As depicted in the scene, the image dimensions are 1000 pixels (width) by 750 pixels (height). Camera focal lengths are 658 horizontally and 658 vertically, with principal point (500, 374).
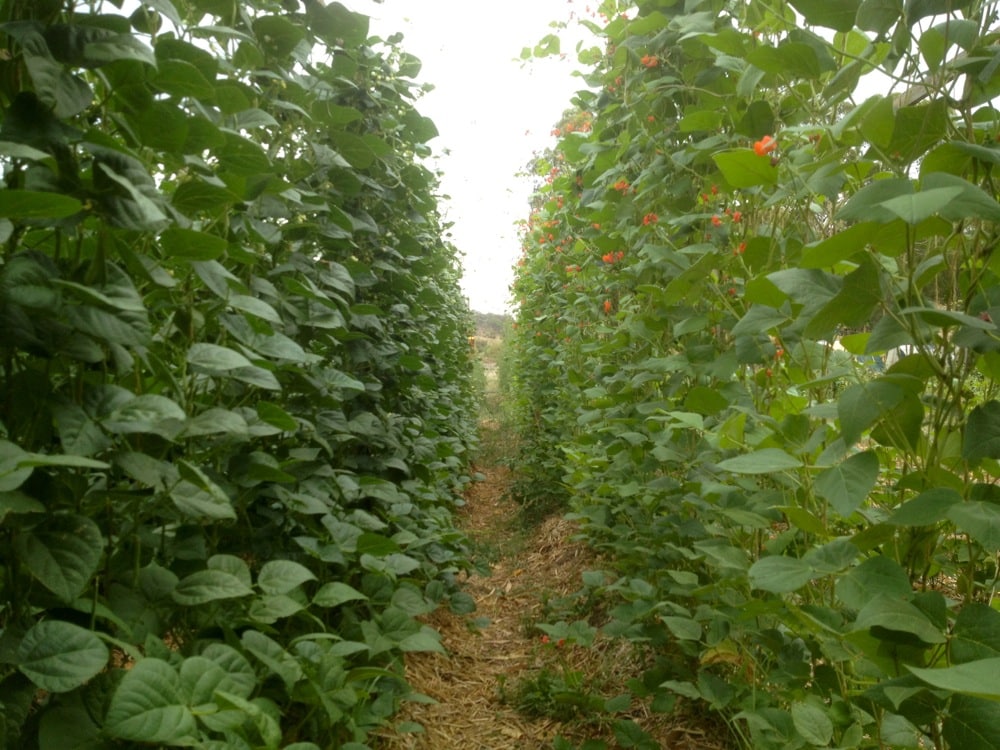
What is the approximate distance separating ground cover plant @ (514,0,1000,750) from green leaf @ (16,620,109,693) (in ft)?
3.10

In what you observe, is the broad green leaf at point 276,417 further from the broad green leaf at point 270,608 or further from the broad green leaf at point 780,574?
the broad green leaf at point 780,574

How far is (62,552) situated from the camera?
2.93 ft

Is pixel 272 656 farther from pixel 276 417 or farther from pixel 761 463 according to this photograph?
pixel 761 463

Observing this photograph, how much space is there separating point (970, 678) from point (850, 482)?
336mm

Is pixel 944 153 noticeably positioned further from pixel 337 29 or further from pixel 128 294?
pixel 337 29

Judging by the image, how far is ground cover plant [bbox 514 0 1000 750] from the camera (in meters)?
0.89

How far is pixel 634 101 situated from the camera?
93.5 inches

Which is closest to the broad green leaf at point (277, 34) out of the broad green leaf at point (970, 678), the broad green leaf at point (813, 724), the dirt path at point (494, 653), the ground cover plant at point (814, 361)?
the ground cover plant at point (814, 361)

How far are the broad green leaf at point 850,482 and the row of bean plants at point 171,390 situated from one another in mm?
920

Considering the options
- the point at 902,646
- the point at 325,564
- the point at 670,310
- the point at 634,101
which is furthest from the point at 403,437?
the point at 902,646

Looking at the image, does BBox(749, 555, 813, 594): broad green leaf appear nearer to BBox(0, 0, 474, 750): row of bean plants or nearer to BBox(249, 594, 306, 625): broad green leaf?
BBox(0, 0, 474, 750): row of bean plants

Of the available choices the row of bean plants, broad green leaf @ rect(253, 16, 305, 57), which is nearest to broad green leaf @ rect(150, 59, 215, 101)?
the row of bean plants

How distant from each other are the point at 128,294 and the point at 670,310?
66.6 inches

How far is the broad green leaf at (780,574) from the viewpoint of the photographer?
101cm
